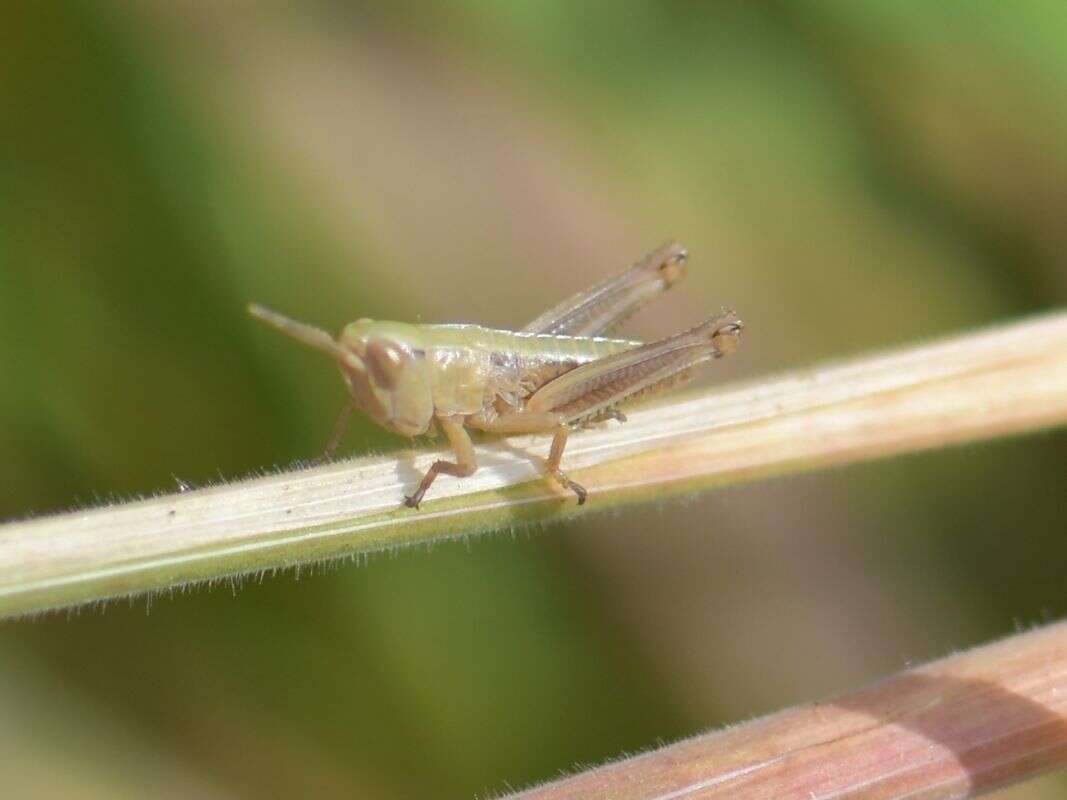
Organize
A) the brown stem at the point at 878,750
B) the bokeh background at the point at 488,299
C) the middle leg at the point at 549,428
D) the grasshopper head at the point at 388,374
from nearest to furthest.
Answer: the brown stem at the point at 878,750
the middle leg at the point at 549,428
the grasshopper head at the point at 388,374
the bokeh background at the point at 488,299

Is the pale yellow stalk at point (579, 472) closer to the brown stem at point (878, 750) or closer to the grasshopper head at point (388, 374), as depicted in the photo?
the grasshopper head at point (388, 374)

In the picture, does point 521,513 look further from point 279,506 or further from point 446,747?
point 446,747

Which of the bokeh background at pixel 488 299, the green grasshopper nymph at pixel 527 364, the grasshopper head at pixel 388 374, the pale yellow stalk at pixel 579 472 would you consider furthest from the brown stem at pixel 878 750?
the bokeh background at pixel 488 299

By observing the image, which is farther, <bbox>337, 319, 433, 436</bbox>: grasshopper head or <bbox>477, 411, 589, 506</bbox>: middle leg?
<bbox>337, 319, 433, 436</bbox>: grasshopper head

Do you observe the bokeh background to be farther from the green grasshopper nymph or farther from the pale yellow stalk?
the pale yellow stalk

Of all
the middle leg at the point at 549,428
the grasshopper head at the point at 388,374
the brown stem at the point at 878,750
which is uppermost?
the grasshopper head at the point at 388,374

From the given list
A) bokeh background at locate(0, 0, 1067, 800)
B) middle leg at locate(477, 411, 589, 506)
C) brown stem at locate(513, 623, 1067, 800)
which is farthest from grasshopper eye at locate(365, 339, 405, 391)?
brown stem at locate(513, 623, 1067, 800)
